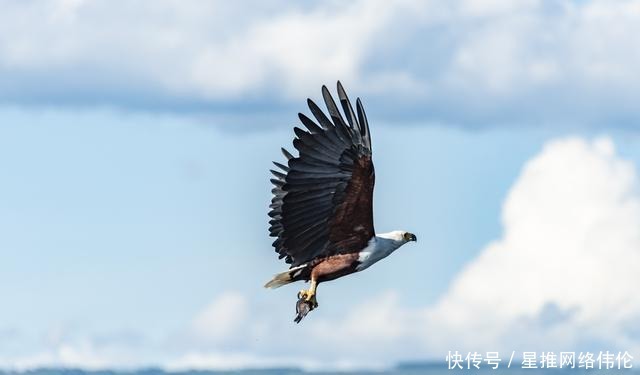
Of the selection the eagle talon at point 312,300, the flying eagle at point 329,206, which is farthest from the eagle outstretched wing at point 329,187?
the eagle talon at point 312,300

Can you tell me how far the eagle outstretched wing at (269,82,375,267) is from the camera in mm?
25516

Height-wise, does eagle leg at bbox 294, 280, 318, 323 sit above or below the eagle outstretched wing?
below

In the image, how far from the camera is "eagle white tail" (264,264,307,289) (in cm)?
2658

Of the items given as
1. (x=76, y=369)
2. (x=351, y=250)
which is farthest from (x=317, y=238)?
(x=76, y=369)

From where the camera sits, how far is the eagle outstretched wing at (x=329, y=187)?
2552 centimetres

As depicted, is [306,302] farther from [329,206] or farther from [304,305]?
[329,206]

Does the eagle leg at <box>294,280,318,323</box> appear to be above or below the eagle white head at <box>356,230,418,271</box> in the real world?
below

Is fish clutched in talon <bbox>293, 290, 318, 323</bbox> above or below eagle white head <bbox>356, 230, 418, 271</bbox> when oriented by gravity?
below

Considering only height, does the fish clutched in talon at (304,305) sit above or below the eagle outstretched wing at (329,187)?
below

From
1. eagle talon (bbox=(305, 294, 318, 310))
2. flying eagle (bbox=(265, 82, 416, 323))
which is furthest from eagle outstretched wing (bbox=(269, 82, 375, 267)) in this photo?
eagle talon (bbox=(305, 294, 318, 310))

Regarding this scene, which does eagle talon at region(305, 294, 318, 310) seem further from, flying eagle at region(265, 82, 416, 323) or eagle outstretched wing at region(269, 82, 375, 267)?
eagle outstretched wing at region(269, 82, 375, 267)

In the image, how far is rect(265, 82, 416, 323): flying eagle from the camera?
2553cm

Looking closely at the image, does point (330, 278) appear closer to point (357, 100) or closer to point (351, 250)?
point (351, 250)

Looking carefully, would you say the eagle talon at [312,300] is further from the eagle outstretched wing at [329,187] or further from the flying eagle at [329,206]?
the eagle outstretched wing at [329,187]
